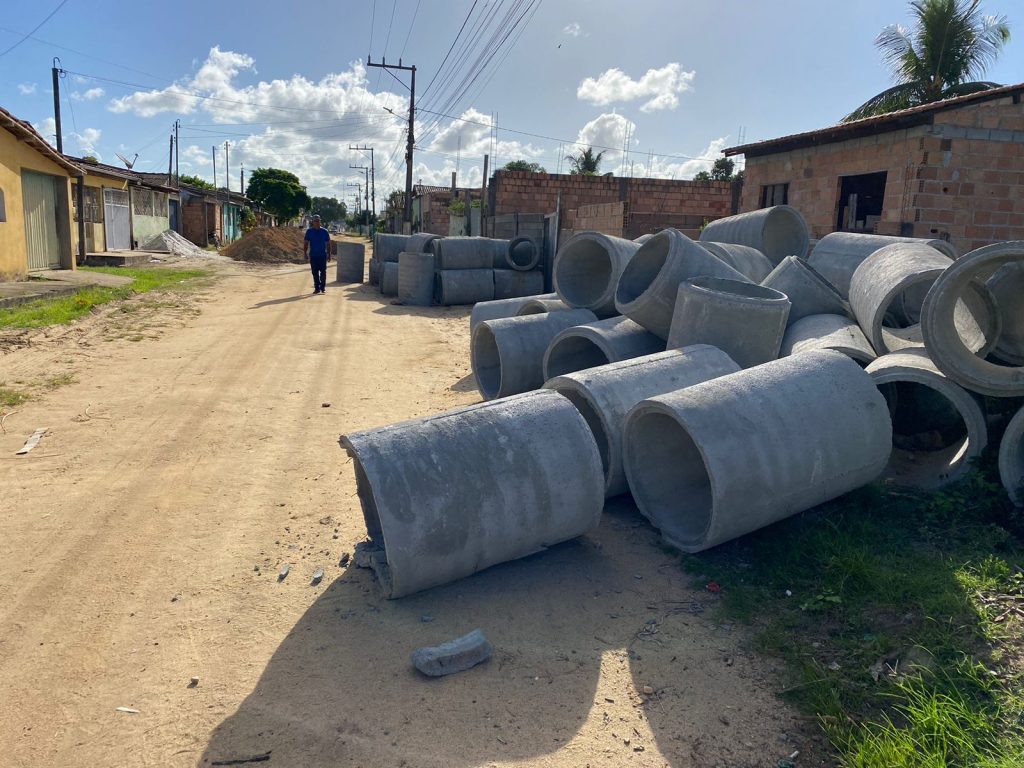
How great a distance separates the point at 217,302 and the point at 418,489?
511 inches

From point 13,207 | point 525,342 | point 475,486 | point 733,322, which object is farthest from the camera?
point 13,207

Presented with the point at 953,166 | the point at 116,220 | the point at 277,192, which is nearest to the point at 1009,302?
the point at 953,166

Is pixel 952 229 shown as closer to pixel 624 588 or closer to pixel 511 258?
pixel 511 258

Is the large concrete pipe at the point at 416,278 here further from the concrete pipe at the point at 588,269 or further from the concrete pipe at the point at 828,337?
the concrete pipe at the point at 828,337

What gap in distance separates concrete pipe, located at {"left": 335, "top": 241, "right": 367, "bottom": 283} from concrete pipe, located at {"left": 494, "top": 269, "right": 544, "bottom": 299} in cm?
596

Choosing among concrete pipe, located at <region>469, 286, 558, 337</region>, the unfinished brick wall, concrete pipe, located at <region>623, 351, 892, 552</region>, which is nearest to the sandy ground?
concrete pipe, located at <region>623, 351, 892, 552</region>

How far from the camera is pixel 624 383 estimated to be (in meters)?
4.59

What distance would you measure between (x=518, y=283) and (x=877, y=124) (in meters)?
6.86

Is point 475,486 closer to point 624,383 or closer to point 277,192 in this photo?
point 624,383

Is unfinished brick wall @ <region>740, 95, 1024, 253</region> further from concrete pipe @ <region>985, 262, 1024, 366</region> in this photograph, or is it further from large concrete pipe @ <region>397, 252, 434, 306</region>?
large concrete pipe @ <region>397, 252, 434, 306</region>

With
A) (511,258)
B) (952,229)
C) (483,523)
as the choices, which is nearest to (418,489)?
(483,523)

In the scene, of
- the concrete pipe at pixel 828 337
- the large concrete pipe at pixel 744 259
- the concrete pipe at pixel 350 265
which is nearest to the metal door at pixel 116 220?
the concrete pipe at pixel 350 265

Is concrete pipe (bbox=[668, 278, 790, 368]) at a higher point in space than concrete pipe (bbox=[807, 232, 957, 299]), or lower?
lower

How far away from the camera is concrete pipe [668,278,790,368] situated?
504 centimetres
